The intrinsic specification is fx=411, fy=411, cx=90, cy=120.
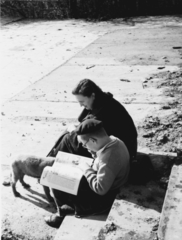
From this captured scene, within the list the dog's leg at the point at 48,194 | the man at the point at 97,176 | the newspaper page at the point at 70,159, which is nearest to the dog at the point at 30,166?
the dog's leg at the point at 48,194

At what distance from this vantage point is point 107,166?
3996mm

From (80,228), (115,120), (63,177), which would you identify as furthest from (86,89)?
(80,228)

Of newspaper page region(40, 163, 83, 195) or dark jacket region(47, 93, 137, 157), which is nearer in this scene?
newspaper page region(40, 163, 83, 195)

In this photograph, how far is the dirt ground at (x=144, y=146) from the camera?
4.49 meters

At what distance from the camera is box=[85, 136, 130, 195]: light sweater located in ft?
13.1

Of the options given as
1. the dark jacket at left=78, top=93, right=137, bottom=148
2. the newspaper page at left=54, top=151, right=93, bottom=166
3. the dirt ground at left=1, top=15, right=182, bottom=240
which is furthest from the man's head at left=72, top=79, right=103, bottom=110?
the dirt ground at left=1, top=15, right=182, bottom=240

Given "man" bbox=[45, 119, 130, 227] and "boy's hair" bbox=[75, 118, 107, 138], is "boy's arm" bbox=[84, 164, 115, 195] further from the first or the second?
"boy's hair" bbox=[75, 118, 107, 138]

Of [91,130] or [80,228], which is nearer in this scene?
[91,130]

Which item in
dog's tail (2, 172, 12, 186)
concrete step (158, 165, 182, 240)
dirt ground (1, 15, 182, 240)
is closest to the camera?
concrete step (158, 165, 182, 240)

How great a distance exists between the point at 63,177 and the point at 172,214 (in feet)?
4.07

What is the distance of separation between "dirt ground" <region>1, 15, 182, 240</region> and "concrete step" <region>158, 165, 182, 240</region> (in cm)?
25

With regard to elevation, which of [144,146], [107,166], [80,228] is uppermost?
[107,166]

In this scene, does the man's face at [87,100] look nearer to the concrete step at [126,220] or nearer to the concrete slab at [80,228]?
the concrete step at [126,220]

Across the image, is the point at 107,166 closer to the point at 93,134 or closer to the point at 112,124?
the point at 93,134
